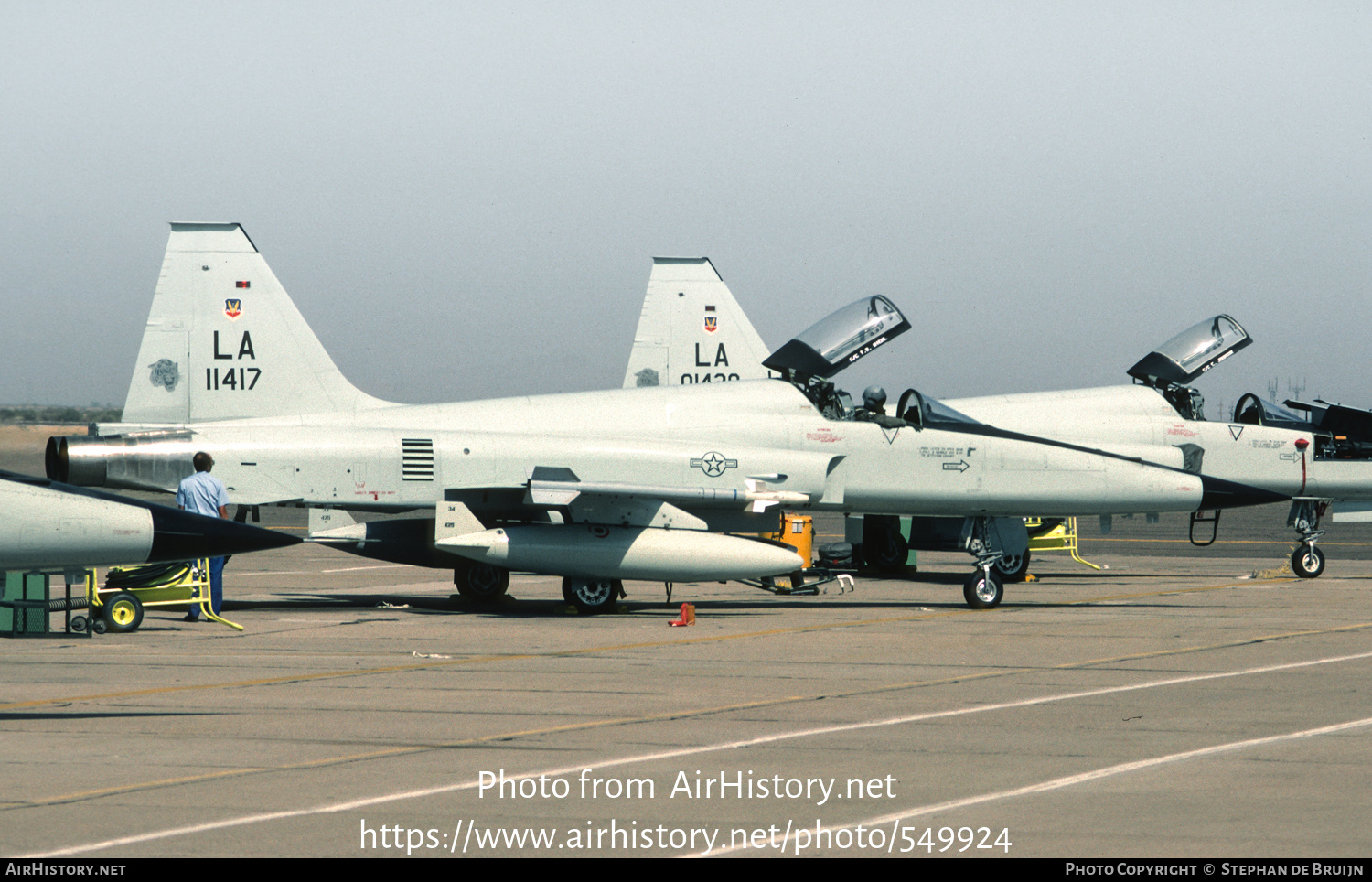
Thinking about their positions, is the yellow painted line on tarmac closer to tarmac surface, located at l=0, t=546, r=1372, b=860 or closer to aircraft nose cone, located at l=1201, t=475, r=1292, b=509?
aircraft nose cone, located at l=1201, t=475, r=1292, b=509

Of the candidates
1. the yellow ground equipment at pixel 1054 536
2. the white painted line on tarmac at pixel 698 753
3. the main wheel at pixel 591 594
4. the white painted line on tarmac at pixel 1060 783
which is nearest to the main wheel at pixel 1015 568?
the yellow ground equipment at pixel 1054 536

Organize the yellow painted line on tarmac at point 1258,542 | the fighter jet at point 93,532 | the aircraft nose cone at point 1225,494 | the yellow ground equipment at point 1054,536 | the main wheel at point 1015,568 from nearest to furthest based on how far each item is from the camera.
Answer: the fighter jet at point 93,532 < the aircraft nose cone at point 1225,494 < the main wheel at point 1015,568 < the yellow ground equipment at point 1054,536 < the yellow painted line on tarmac at point 1258,542

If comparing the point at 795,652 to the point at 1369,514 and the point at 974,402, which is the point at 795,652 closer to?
the point at 974,402

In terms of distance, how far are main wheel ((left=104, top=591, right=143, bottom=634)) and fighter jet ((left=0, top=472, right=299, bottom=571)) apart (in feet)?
17.4

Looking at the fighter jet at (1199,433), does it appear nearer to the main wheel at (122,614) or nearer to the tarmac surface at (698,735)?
the tarmac surface at (698,735)

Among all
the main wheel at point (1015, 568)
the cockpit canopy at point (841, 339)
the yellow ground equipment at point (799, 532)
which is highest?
the cockpit canopy at point (841, 339)

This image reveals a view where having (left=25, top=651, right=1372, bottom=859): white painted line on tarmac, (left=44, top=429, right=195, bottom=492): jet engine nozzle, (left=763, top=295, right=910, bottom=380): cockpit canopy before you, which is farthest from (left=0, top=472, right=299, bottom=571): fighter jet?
(left=763, top=295, right=910, bottom=380): cockpit canopy

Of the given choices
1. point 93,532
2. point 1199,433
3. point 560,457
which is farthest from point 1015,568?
point 93,532

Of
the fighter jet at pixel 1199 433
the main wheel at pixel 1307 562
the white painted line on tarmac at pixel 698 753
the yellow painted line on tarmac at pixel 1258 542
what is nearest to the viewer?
the white painted line on tarmac at pixel 698 753

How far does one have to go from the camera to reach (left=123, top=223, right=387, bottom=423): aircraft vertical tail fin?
1755 centimetres

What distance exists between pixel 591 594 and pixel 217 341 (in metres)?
5.65

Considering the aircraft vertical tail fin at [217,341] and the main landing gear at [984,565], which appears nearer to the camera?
the aircraft vertical tail fin at [217,341]

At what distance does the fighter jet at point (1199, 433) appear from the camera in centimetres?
2233

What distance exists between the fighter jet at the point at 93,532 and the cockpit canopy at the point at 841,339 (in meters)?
9.94
